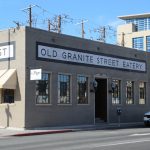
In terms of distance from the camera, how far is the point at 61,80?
1223 inches

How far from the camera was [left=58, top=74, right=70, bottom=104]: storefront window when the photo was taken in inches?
1216

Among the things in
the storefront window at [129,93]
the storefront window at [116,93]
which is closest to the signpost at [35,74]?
the storefront window at [116,93]

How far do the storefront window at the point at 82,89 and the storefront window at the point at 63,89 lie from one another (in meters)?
1.21

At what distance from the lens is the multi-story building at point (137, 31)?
368ft

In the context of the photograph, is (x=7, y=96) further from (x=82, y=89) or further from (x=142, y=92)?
(x=142, y=92)

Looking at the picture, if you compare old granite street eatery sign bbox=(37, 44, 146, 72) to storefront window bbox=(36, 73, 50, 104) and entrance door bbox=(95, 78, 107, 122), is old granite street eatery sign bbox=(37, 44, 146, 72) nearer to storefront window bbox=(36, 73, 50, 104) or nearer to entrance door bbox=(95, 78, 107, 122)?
storefront window bbox=(36, 73, 50, 104)

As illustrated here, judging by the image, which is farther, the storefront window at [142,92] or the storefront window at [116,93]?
the storefront window at [142,92]

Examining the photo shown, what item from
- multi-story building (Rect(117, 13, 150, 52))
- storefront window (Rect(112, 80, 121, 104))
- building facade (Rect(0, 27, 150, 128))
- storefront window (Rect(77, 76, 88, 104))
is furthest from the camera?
multi-story building (Rect(117, 13, 150, 52))

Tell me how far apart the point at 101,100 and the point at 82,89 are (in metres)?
3.42

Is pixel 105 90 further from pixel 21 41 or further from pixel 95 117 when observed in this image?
pixel 21 41

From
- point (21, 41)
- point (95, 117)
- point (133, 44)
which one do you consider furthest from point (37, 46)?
point (133, 44)

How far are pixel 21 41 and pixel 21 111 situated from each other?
179 inches

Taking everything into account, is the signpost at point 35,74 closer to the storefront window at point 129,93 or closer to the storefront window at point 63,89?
the storefront window at point 63,89

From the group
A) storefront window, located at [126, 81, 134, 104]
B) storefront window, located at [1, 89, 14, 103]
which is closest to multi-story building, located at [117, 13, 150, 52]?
storefront window, located at [126, 81, 134, 104]
